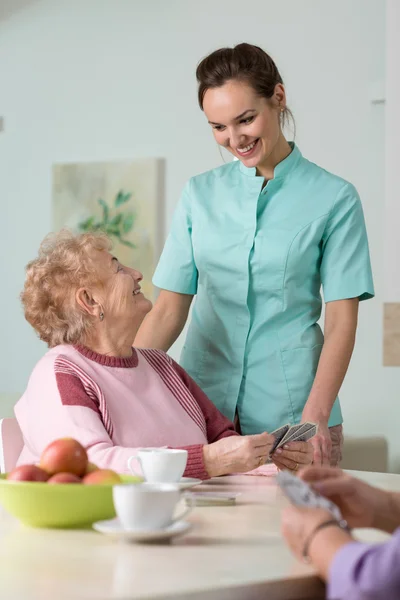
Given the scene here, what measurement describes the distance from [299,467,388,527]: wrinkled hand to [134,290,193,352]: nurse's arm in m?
1.27

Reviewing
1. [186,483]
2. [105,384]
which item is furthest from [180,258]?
[186,483]

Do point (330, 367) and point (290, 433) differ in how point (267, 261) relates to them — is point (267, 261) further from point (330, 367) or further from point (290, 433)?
point (290, 433)

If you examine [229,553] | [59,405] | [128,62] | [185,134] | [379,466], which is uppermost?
[128,62]

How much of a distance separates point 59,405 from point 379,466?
2324 millimetres

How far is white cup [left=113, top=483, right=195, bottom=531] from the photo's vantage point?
1.18 metres

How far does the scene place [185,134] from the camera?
14.9 ft

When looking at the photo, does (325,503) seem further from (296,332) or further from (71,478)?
(296,332)

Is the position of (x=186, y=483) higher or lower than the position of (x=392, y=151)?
lower

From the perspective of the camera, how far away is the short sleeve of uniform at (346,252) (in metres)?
2.30

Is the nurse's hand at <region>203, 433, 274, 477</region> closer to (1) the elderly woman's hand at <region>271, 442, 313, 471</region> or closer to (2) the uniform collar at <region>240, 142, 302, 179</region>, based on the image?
(1) the elderly woman's hand at <region>271, 442, 313, 471</region>

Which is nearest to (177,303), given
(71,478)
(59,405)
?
(59,405)

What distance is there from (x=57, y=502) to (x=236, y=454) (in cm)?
53

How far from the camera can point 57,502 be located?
4.25ft

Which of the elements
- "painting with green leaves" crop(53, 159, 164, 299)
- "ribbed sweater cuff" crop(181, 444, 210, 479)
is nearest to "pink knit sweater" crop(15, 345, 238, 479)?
"ribbed sweater cuff" crop(181, 444, 210, 479)
